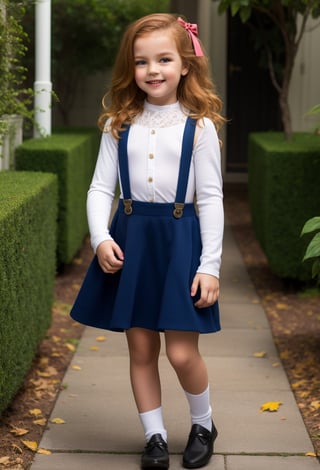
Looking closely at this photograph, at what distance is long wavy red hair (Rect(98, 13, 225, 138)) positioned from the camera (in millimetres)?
3910

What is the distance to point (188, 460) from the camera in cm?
404

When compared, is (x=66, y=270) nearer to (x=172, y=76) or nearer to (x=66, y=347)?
(x=66, y=347)

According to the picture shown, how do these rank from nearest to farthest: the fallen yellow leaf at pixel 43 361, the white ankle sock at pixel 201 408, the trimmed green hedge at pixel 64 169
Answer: the white ankle sock at pixel 201 408
the fallen yellow leaf at pixel 43 361
the trimmed green hedge at pixel 64 169

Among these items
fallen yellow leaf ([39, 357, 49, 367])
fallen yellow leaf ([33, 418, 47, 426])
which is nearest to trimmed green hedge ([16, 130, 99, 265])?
fallen yellow leaf ([39, 357, 49, 367])

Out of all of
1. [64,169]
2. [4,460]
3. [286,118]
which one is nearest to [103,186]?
[4,460]

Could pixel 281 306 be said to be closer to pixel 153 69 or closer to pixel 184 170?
pixel 184 170

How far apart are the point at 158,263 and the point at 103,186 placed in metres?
0.38

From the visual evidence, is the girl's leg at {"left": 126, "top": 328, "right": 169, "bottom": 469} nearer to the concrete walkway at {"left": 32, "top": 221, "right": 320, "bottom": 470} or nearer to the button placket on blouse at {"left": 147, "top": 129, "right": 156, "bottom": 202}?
the concrete walkway at {"left": 32, "top": 221, "right": 320, "bottom": 470}

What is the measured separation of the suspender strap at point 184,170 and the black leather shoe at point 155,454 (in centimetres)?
87

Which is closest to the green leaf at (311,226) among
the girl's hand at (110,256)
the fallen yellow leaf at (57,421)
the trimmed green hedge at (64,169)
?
the girl's hand at (110,256)

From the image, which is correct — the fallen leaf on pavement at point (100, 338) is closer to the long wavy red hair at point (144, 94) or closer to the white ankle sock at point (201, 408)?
the white ankle sock at point (201, 408)

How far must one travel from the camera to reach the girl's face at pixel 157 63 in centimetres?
388

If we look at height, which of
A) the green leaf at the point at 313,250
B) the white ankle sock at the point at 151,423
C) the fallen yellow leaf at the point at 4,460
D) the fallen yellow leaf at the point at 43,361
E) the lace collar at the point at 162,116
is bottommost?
the fallen yellow leaf at the point at 43,361

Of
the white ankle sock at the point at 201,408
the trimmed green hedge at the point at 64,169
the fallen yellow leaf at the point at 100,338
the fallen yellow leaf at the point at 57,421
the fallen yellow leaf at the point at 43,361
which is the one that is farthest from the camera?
the trimmed green hedge at the point at 64,169
